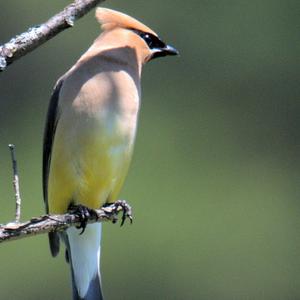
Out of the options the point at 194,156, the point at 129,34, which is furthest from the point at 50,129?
the point at 194,156

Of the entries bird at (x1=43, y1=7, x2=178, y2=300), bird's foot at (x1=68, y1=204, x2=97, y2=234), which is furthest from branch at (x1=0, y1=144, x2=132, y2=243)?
bird at (x1=43, y1=7, x2=178, y2=300)

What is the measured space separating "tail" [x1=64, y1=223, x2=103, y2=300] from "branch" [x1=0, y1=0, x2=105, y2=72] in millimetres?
1908

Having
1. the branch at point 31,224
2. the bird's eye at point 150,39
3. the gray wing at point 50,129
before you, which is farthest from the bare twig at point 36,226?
the bird's eye at point 150,39

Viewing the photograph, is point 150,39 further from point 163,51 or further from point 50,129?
point 50,129

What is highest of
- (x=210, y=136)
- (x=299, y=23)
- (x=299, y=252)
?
(x=299, y=23)

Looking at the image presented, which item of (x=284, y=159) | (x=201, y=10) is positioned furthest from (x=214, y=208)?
(x=201, y=10)

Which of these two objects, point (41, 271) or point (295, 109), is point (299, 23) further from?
point (41, 271)

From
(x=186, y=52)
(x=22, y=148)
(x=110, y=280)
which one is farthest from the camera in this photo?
(x=186, y=52)

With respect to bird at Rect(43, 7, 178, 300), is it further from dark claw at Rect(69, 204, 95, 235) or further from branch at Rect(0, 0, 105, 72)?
branch at Rect(0, 0, 105, 72)

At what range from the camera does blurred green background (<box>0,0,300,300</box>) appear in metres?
14.1

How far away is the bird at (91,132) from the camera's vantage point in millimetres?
7359

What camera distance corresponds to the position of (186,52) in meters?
16.4

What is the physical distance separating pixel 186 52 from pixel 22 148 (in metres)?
2.30

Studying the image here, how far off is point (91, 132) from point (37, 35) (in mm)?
1259
